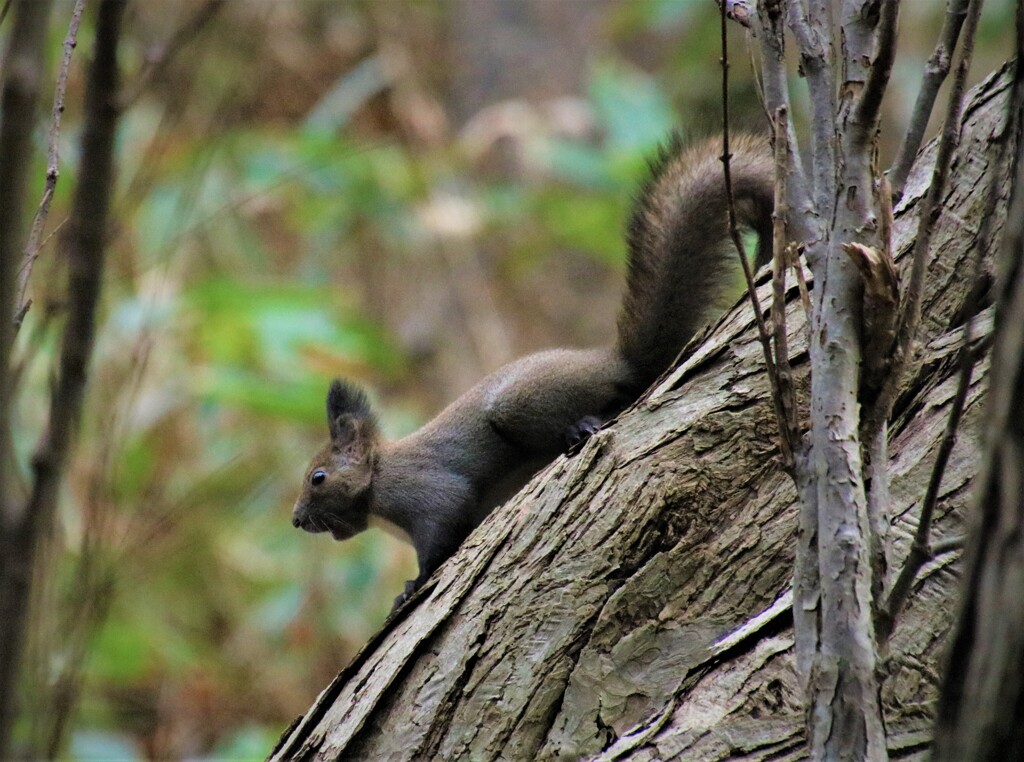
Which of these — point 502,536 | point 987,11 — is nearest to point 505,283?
point 987,11

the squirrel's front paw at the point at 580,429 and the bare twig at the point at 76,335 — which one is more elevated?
the squirrel's front paw at the point at 580,429

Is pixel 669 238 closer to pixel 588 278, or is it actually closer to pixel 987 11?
pixel 987 11

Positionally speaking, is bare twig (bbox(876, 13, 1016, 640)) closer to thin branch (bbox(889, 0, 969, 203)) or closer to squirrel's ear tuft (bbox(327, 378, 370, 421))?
thin branch (bbox(889, 0, 969, 203))

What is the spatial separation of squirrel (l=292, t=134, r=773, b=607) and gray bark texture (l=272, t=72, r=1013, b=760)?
773 mm

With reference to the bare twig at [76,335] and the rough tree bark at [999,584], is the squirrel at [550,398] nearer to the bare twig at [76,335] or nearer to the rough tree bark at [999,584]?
the rough tree bark at [999,584]

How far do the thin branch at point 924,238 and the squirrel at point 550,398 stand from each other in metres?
1.53

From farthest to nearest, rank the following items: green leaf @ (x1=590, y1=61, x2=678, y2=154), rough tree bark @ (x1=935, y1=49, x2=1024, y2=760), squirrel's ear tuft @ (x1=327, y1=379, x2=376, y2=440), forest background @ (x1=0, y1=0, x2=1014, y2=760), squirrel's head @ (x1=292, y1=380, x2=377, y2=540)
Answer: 1. green leaf @ (x1=590, y1=61, x2=678, y2=154)
2. forest background @ (x1=0, y1=0, x2=1014, y2=760)
3. squirrel's ear tuft @ (x1=327, y1=379, x2=376, y2=440)
4. squirrel's head @ (x1=292, y1=380, x2=377, y2=540)
5. rough tree bark @ (x1=935, y1=49, x2=1024, y2=760)

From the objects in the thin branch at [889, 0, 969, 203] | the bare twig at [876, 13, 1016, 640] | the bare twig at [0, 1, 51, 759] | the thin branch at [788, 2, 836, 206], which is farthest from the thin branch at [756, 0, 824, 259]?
the bare twig at [0, 1, 51, 759]

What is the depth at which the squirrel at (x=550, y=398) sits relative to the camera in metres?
3.58

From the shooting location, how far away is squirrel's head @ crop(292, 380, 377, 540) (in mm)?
4449

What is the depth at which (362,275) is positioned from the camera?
10.6 m

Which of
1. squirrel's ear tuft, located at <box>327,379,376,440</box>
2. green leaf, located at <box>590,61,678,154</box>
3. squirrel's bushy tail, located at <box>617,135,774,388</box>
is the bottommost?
squirrel's ear tuft, located at <box>327,379,376,440</box>

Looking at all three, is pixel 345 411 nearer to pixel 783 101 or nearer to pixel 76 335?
pixel 783 101

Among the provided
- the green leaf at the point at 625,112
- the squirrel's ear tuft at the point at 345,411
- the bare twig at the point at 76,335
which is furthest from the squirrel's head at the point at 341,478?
the bare twig at the point at 76,335
